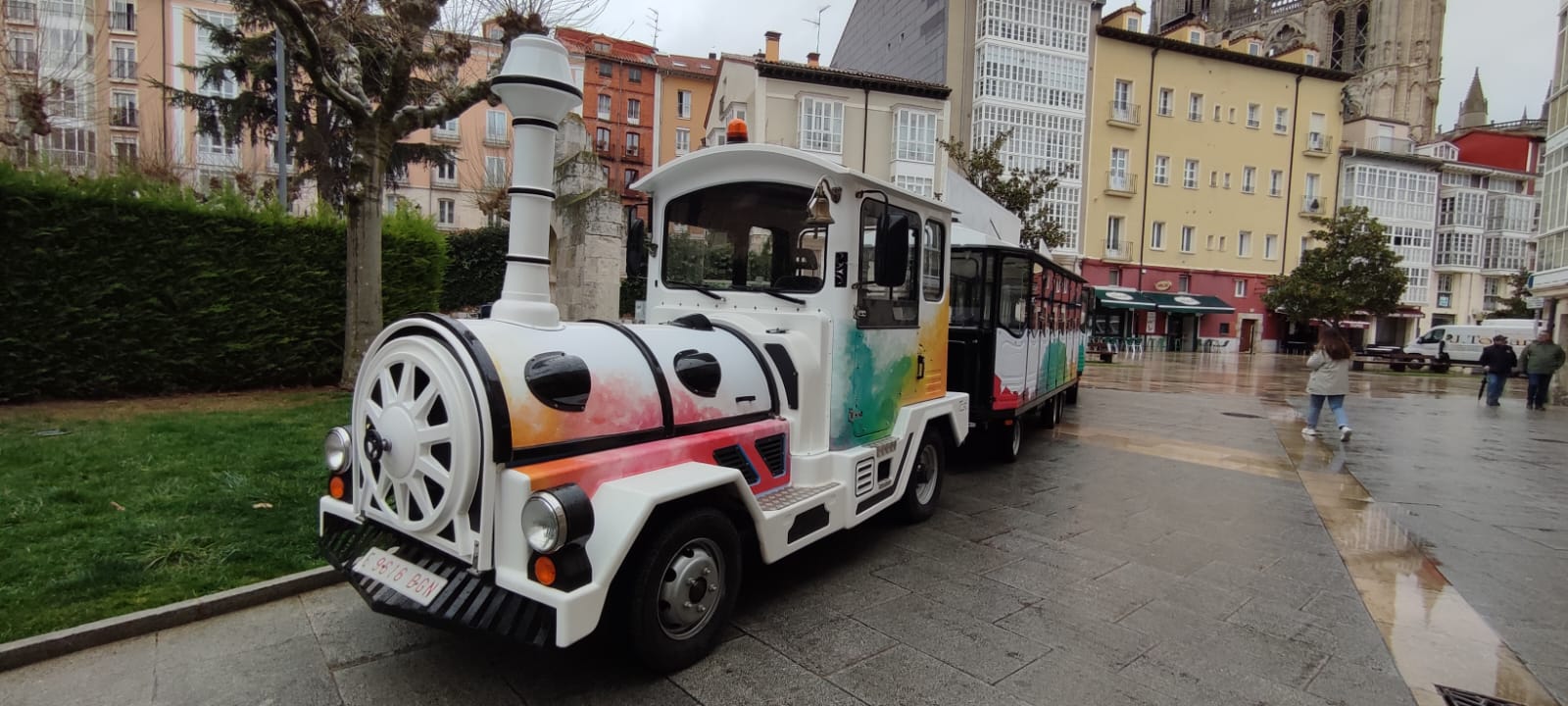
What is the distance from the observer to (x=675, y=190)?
470 cm

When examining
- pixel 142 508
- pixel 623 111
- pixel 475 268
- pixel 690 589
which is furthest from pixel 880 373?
pixel 623 111

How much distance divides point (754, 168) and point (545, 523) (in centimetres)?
263

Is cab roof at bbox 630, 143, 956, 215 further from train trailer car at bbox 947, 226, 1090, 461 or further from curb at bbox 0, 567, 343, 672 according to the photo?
curb at bbox 0, 567, 343, 672

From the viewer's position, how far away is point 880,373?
463cm

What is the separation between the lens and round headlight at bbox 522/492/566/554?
2469 millimetres

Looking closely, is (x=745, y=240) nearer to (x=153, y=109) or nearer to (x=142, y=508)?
(x=142, y=508)

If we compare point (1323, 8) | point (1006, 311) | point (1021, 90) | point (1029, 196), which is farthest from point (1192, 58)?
point (1006, 311)

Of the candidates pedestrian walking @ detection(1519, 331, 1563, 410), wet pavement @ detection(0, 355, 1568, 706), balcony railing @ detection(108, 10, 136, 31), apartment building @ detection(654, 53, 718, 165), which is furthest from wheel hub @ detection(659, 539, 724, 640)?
apartment building @ detection(654, 53, 718, 165)

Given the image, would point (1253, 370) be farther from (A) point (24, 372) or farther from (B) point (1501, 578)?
(A) point (24, 372)

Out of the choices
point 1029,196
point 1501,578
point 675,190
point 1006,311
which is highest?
point 1029,196

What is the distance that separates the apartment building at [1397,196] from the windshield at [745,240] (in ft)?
155

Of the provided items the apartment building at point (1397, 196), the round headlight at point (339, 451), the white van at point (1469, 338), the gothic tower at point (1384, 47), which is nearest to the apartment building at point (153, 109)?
the round headlight at point (339, 451)

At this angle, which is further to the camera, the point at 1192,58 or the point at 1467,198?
the point at 1467,198

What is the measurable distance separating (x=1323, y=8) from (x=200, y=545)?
75.3 m
